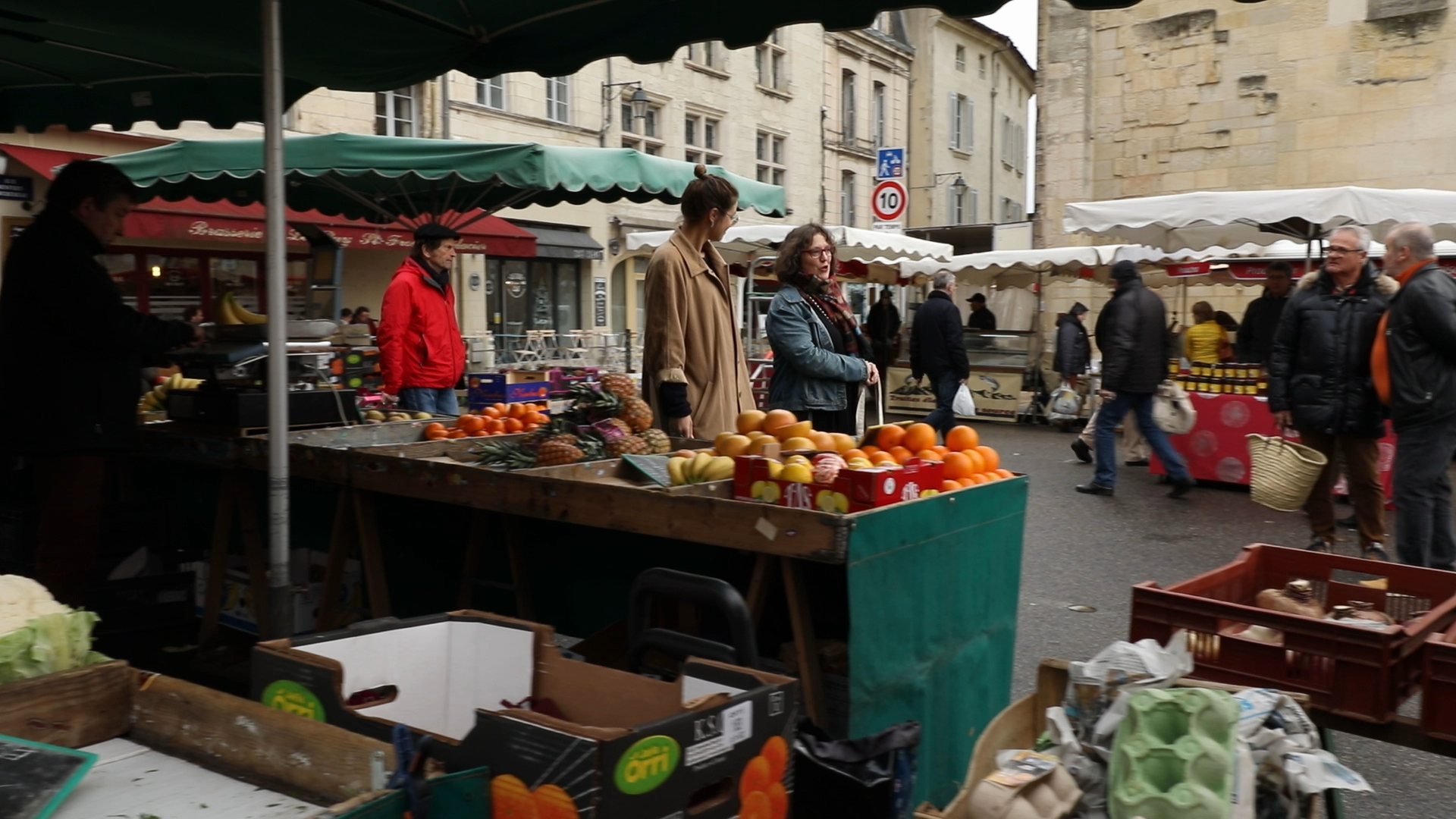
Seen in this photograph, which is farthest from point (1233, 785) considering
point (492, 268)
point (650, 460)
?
point (492, 268)

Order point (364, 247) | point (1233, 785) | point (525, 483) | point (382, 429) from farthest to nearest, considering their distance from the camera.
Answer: point (364, 247), point (382, 429), point (525, 483), point (1233, 785)

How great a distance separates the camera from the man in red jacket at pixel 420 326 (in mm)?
6883

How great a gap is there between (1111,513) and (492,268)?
1734cm

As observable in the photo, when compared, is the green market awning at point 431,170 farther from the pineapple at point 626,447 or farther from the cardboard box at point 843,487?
the cardboard box at point 843,487

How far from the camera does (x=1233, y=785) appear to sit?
6.70 ft

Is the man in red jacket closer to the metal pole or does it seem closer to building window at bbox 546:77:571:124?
the metal pole

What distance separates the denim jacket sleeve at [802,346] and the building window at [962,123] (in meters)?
37.9

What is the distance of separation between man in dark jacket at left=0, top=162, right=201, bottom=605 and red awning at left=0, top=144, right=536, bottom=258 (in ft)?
27.3

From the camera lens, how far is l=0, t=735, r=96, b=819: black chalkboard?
1537 millimetres

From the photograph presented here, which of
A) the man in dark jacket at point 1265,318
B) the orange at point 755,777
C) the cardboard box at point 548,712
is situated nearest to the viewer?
the cardboard box at point 548,712

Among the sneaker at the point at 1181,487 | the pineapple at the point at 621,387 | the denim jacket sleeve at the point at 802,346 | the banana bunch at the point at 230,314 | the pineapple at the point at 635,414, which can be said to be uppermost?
the banana bunch at the point at 230,314

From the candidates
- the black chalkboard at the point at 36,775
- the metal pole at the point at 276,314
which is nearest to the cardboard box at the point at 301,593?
the metal pole at the point at 276,314

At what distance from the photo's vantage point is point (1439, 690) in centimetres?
251

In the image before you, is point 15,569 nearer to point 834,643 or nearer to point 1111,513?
point 834,643
